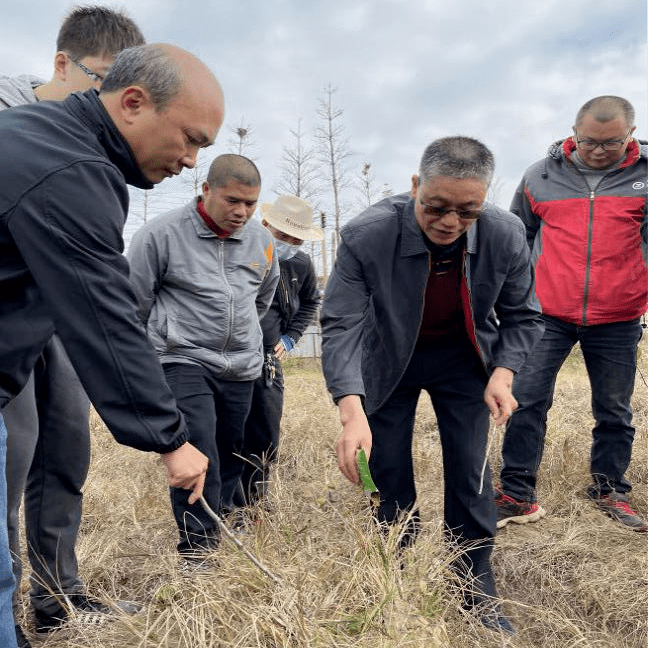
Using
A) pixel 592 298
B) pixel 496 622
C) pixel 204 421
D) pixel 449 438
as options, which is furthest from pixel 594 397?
pixel 204 421

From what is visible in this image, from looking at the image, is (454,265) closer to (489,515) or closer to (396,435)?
(396,435)

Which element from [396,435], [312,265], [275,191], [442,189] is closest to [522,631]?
[396,435]

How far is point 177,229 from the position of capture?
3.02 meters

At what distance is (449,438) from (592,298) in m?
1.51

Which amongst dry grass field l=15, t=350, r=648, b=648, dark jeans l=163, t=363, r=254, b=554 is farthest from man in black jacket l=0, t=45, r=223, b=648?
dark jeans l=163, t=363, r=254, b=554

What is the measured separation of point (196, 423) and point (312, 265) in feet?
6.15

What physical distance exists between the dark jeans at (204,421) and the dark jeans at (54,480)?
0.44 metres

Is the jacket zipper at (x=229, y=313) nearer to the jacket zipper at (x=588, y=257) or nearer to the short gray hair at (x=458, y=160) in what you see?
the short gray hair at (x=458, y=160)

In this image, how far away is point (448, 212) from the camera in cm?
230

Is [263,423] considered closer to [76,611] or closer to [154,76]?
[76,611]

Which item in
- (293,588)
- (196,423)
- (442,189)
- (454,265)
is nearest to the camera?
(293,588)

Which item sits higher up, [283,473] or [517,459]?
[517,459]

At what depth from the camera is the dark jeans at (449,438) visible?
2.59m

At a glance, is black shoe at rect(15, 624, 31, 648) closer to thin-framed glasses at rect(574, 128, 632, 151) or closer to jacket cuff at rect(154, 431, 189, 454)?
jacket cuff at rect(154, 431, 189, 454)
